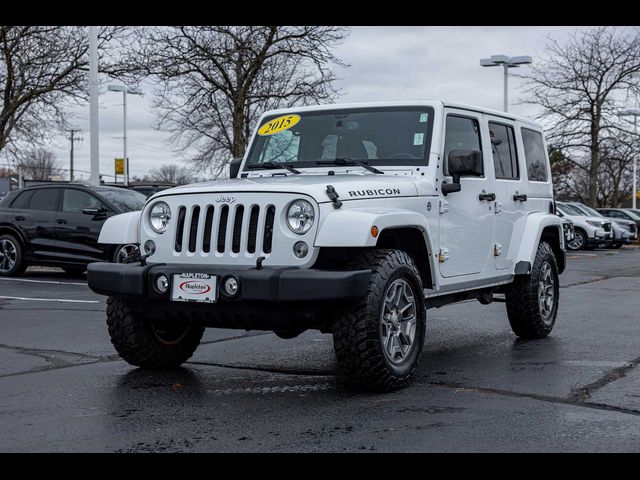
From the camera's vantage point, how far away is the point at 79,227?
1429 centimetres

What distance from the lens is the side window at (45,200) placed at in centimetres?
1479

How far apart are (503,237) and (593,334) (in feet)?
5.30

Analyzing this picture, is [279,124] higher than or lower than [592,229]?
higher

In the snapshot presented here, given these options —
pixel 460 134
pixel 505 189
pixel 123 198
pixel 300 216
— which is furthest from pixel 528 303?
pixel 123 198

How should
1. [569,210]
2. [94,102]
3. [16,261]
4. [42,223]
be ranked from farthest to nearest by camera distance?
[569,210] < [94,102] < [16,261] < [42,223]

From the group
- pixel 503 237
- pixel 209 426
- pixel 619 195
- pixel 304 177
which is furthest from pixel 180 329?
pixel 619 195

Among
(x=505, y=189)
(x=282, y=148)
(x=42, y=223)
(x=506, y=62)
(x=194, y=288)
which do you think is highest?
(x=506, y=62)

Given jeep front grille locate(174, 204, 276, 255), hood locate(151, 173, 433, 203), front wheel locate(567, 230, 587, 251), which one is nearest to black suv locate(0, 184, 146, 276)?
hood locate(151, 173, 433, 203)

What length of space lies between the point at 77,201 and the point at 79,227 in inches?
21.0

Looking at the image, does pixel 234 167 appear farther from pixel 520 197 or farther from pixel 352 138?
pixel 520 197

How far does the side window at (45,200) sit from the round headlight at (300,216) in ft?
32.8

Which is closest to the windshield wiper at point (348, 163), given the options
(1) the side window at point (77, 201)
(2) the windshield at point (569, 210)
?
(1) the side window at point (77, 201)

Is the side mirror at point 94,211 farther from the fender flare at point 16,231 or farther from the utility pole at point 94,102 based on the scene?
the utility pole at point 94,102

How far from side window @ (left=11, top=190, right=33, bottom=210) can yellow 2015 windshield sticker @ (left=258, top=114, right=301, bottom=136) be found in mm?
8600
